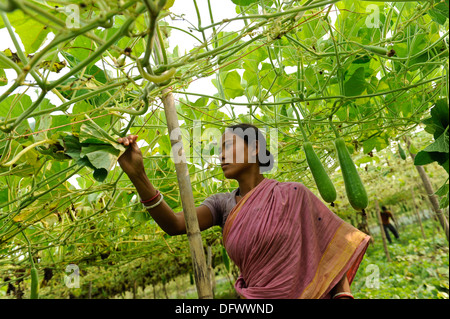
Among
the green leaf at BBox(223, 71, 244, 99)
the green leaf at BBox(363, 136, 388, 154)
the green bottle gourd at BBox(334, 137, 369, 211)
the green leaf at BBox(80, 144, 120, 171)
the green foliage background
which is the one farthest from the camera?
the green leaf at BBox(363, 136, 388, 154)

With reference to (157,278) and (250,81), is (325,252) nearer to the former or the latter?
(250,81)

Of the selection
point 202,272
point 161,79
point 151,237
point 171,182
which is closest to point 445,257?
point 151,237

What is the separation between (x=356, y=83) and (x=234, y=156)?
699 millimetres

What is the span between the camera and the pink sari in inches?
51.9

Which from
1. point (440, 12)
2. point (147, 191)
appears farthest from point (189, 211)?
point (440, 12)

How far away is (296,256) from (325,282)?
5.4 inches

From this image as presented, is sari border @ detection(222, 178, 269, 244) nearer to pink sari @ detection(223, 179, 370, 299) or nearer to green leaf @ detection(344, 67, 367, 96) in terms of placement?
pink sari @ detection(223, 179, 370, 299)

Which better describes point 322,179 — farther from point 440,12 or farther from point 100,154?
point 100,154

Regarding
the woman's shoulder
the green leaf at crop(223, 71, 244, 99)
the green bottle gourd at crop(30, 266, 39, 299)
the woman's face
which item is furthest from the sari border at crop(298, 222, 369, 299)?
the green bottle gourd at crop(30, 266, 39, 299)

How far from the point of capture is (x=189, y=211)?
121 cm

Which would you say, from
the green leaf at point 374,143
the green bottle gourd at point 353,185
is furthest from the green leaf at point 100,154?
the green leaf at point 374,143

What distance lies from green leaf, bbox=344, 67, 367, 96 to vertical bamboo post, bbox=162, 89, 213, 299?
0.90m

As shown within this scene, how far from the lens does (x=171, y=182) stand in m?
2.24

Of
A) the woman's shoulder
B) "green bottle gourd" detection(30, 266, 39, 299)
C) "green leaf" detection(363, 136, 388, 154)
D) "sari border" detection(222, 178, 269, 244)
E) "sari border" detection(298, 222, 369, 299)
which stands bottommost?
"sari border" detection(298, 222, 369, 299)
